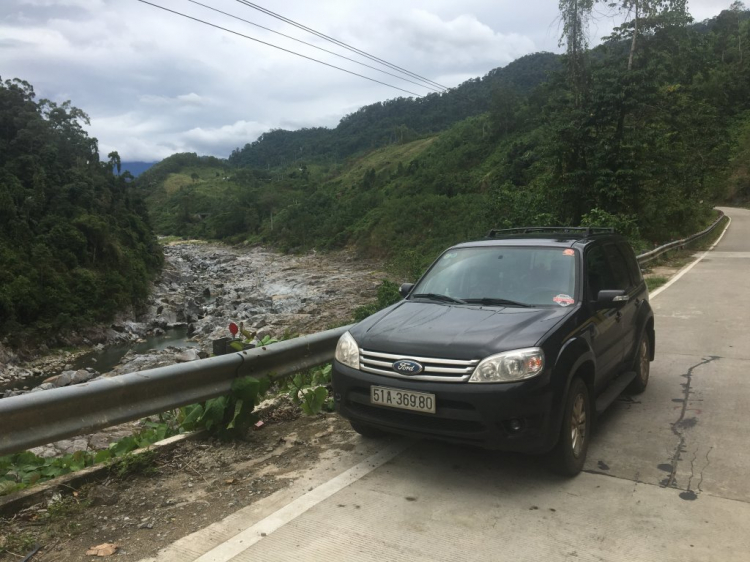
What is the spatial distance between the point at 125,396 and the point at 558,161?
21.0 metres

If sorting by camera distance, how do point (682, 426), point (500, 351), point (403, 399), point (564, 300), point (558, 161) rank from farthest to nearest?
point (558, 161), point (682, 426), point (564, 300), point (403, 399), point (500, 351)

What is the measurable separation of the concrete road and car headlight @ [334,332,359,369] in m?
0.76

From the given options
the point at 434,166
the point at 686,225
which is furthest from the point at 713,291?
the point at 434,166

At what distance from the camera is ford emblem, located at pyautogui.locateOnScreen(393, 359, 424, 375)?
146 inches

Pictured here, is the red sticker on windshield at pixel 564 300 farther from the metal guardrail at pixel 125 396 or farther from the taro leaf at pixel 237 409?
the taro leaf at pixel 237 409

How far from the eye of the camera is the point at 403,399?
12.3ft

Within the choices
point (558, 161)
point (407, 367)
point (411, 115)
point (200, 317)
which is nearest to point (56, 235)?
→ point (200, 317)

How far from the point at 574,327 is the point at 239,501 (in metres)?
2.58

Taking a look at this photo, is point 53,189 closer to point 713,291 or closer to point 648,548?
point 713,291

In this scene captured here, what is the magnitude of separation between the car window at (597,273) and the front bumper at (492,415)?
Answer: 140cm

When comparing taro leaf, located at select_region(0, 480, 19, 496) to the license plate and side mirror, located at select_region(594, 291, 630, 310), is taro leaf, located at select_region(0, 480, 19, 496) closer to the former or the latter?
the license plate

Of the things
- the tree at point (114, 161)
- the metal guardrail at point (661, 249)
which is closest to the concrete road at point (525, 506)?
the metal guardrail at point (661, 249)

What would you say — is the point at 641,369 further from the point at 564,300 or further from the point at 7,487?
the point at 7,487

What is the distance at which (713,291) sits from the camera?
42.8ft
